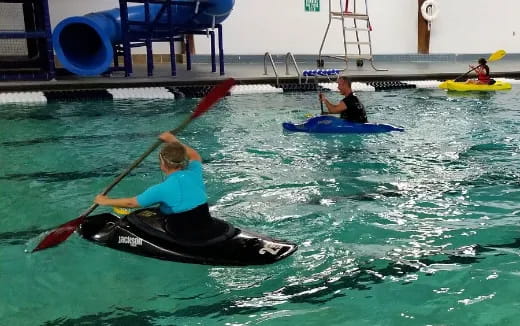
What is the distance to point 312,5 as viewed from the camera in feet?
52.0

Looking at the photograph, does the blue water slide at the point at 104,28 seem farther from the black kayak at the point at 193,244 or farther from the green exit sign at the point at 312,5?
the black kayak at the point at 193,244

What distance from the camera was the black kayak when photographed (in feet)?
10.8

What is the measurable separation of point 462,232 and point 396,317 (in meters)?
1.30

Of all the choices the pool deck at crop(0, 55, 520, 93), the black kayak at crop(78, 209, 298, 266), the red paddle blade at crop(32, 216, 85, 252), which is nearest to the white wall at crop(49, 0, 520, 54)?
the pool deck at crop(0, 55, 520, 93)

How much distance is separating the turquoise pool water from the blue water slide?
248 cm

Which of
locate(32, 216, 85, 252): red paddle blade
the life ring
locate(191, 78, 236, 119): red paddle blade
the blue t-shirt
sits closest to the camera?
the blue t-shirt

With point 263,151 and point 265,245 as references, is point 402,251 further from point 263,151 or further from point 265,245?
point 263,151

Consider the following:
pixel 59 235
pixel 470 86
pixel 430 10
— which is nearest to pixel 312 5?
pixel 430 10

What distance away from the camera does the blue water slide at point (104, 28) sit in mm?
9969

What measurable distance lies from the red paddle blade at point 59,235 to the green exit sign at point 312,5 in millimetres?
13303

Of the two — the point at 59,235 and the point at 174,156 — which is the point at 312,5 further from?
the point at 174,156

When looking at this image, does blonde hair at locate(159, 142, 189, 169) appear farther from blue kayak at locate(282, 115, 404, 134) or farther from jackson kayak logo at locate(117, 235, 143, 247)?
blue kayak at locate(282, 115, 404, 134)

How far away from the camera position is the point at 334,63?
49.7 feet

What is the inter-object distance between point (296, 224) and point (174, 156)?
1265mm
